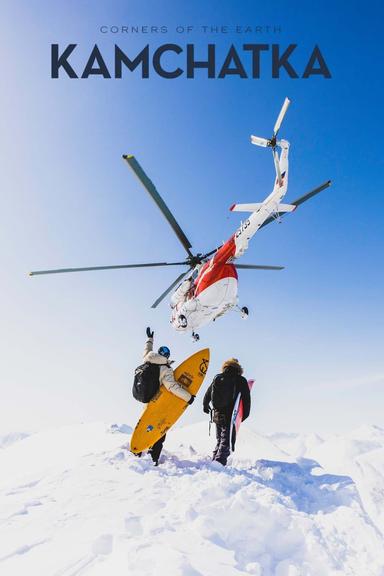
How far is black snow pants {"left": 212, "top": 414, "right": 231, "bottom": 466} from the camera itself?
639 centimetres

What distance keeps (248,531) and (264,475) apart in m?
2.05

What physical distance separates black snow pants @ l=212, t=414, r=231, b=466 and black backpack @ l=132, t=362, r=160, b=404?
52.1 inches

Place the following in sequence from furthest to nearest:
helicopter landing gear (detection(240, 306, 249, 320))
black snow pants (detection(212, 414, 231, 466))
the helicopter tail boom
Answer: helicopter landing gear (detection(240, 306, 249, 320)) → the helicopter tail boom → black snow pants (detection(212, 414, 231, 466))

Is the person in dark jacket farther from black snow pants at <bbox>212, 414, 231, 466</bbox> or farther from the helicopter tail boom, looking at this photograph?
the helicopter tail boom

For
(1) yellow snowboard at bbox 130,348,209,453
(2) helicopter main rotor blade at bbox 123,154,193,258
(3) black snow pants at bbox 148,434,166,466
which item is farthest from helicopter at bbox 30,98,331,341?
(3) black snow pants at bbox 148,434,166,466

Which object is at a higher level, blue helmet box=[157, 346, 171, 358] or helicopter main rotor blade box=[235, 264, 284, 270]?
helicopter main rotor blade box=[235, 264, 284, 270]

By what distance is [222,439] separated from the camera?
258 inches

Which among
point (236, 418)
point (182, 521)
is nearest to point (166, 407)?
point (236, 418)

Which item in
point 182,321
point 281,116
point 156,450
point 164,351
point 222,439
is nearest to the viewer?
point 156,450

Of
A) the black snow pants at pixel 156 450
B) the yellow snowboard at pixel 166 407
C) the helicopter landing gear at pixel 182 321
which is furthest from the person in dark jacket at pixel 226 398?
the helicopter landing gear at pixel 182 321

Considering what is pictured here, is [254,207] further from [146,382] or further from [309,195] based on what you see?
[146,382]

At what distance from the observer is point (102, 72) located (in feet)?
38.3

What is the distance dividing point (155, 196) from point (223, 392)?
6.16 m

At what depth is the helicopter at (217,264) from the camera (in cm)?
1040
